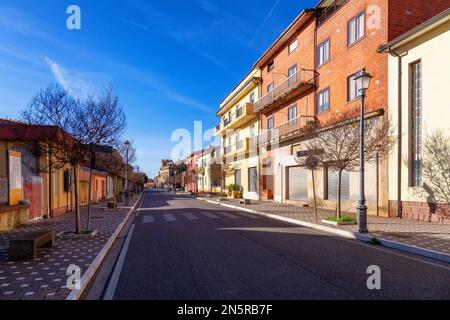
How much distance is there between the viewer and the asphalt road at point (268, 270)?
206 inches

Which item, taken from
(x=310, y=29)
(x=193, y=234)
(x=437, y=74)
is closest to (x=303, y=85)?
(x=310, y=29)

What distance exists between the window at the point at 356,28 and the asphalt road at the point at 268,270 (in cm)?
1207

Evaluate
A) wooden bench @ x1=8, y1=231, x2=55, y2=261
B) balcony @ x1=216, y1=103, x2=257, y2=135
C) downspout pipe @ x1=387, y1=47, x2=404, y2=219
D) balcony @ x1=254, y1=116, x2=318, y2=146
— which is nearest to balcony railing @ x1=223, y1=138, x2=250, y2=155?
balcony @ x1=216, y1=103, x2=257, y2=135

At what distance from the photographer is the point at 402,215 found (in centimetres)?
1471

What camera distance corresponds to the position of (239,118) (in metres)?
37.2

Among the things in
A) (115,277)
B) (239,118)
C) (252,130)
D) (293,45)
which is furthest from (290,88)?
(115,277)

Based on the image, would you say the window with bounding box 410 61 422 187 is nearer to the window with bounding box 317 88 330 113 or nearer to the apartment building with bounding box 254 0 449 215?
the apartment building with bounding box 254 0 449 215

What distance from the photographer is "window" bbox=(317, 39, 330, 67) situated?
21.7m

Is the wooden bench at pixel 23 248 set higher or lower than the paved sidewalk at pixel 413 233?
higher

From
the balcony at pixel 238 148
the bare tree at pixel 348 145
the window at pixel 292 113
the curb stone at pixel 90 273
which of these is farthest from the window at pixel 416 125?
the balcony at pixel 238 148

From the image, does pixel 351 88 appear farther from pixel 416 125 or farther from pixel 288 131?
pixel 288 131

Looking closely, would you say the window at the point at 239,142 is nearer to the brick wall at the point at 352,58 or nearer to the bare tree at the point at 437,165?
the brick wall at the point at 352,58

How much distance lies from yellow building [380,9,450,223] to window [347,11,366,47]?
2986 millimetres
